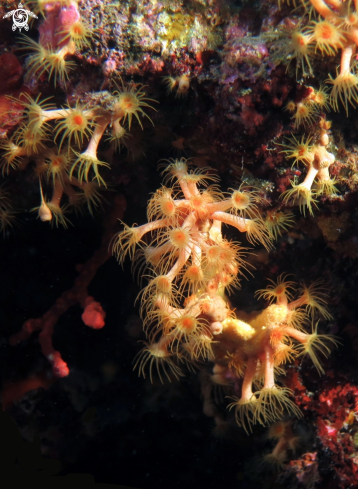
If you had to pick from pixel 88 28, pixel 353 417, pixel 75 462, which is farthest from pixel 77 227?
pixel 353 417

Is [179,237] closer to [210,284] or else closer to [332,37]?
[210,284]

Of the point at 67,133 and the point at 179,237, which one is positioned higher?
the point at 67,133

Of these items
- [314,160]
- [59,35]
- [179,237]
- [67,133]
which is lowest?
[179,237]

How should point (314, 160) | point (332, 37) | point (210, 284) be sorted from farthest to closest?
point (210, 284)
point (314, 160)
point (332, 37)

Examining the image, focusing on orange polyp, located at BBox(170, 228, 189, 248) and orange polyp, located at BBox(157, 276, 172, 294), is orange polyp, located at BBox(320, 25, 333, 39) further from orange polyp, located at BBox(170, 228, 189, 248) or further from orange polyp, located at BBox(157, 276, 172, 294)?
orange polyp, located at BBox(157, 276, 172, 294)

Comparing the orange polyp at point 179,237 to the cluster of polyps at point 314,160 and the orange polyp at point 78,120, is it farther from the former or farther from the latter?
the orange polyp at point 78,120

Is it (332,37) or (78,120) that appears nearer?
(332,37)

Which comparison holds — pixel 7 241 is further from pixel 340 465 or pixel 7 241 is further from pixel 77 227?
pixel 340 465

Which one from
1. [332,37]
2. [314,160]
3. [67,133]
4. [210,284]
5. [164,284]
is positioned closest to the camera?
[332,37]

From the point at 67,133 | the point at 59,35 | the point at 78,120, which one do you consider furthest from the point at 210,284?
the point at 59,35
